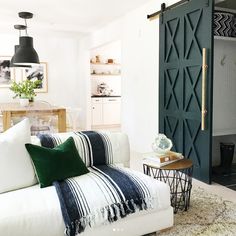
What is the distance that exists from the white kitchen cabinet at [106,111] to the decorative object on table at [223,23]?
5008 millimetres

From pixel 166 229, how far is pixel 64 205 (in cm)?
90

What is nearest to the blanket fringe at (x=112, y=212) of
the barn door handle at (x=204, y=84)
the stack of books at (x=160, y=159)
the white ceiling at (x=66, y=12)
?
the stack of books at (x=160, y=159)

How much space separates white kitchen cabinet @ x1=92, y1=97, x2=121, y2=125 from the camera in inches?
337

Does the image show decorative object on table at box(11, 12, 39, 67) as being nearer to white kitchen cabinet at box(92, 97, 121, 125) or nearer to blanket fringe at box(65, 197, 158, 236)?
white kitchen cabinet at box(92, 97, 121, 125)

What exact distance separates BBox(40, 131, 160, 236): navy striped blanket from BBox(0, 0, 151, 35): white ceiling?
318 centimetres

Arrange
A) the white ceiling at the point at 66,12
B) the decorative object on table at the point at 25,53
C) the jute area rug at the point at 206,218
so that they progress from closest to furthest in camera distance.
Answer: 1. the jute area rug at the point at 206,218
2. the white ceiling at the point at 66,12
3. the decorative object on table at the point at 25,53

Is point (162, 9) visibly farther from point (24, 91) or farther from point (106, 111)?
point (106, 111)

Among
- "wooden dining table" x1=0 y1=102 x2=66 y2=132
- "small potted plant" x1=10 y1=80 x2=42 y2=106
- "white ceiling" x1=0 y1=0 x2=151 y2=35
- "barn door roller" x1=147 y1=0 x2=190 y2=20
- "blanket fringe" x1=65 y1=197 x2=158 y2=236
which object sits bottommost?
"blanket fringe" x1=65 y1=197 x2=158 y2=236

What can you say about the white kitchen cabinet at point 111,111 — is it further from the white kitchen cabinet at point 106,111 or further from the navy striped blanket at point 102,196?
the navy striped blanket at point 102,196

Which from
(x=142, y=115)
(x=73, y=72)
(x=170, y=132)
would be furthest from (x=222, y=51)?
(x=73, y=72)

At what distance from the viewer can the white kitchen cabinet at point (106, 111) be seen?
8.55m

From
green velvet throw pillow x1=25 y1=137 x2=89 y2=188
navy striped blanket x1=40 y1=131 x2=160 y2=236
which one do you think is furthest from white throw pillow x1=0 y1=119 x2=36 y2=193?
navy striped blanket x1=40 y1=131 x2=160 y2=236

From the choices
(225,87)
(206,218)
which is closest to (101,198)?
(206,218)

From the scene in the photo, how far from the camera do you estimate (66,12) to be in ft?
18.5
